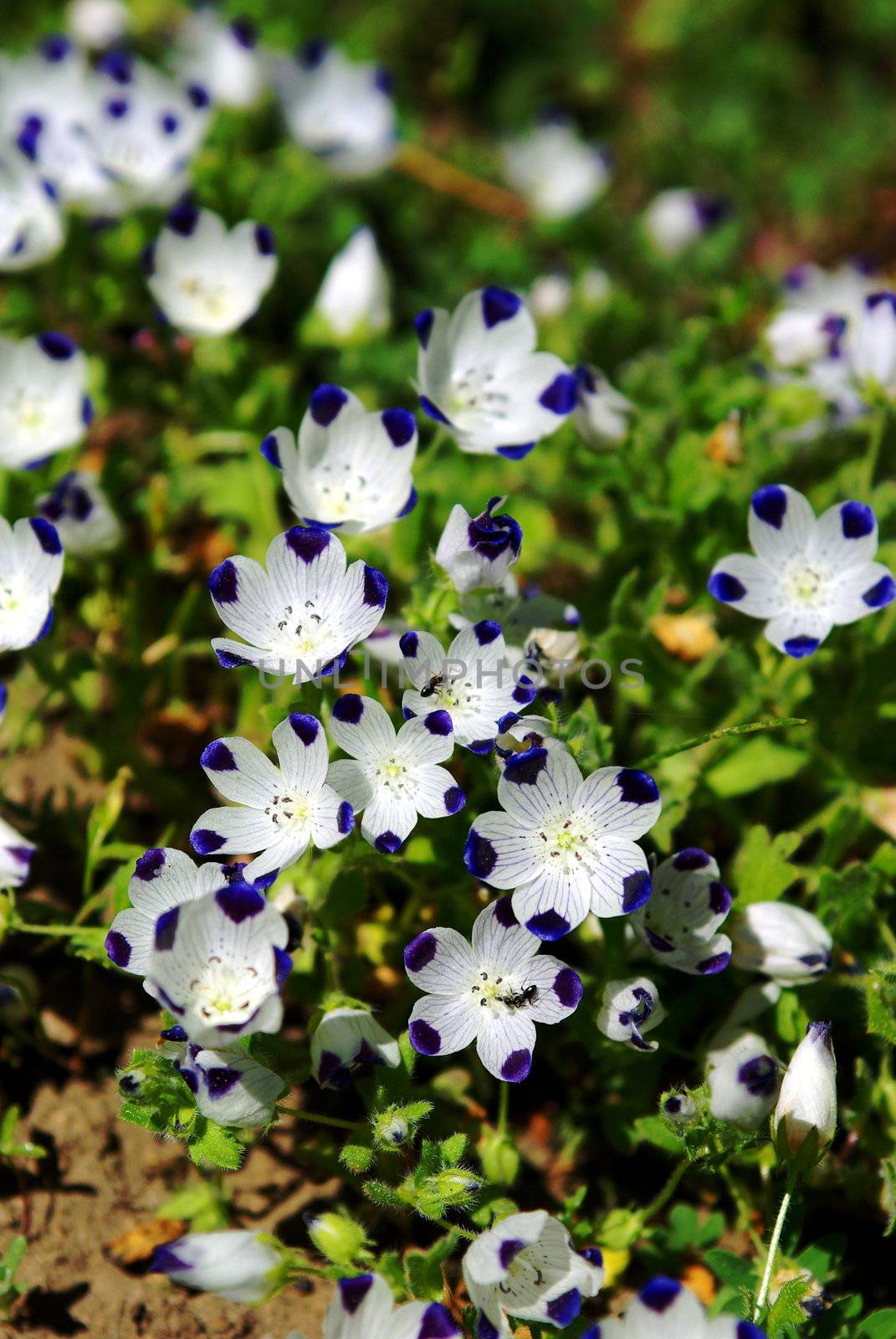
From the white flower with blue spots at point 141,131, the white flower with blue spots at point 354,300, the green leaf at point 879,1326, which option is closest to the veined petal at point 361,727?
the green leaf at point 879,1326

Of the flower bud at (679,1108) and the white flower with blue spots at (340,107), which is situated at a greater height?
the white flower with blue spots at (340,107)

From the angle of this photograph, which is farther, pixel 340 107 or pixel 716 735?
pixel 340 107

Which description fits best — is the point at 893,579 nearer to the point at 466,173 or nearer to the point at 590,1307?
the point at 590,1307

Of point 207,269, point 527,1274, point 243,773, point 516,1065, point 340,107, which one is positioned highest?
point 340,107

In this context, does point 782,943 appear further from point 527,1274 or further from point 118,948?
point 118,948

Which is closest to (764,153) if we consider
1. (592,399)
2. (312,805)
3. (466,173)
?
(466,173)


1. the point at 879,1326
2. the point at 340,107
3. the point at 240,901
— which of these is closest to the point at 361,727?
the point at 240,901

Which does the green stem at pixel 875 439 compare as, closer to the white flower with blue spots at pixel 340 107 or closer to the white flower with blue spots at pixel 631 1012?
the white flower with blue spots at pixel 631 1012
